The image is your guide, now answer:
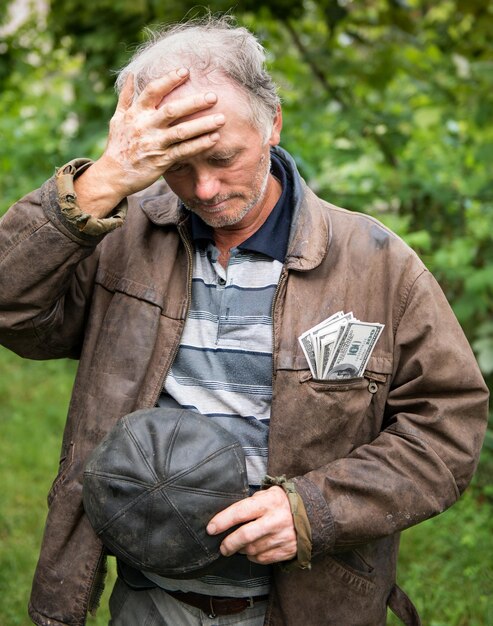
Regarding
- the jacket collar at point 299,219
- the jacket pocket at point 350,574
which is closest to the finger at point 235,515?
the jacket pocket at point 350,574

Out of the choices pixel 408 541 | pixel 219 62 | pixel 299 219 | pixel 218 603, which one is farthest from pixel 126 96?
pixel 408 541

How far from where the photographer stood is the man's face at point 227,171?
2311mm

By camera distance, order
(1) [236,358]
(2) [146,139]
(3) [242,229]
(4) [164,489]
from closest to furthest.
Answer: (4) [164,489] < (2) [146,139] < (1) [236,358] < (3) [242,229]

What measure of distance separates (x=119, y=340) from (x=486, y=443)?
346 cm

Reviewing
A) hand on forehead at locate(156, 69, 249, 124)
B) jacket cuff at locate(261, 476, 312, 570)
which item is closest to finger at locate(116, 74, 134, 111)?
hand on forehead at locate(156, 69, 249, 124)

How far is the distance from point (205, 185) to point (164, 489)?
847 mm

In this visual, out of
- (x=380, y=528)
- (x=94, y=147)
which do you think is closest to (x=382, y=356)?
(x=380, y=528)

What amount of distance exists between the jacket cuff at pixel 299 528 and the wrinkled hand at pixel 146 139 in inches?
35.2

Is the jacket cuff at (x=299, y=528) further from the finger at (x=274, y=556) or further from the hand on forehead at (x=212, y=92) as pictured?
the hand on forehead at (x=212, y=92)

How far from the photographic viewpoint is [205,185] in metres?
2.35

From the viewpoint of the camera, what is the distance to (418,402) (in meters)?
2.39

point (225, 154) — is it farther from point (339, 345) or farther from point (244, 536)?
point (244, 536)

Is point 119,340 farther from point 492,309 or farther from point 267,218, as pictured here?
point 492,309

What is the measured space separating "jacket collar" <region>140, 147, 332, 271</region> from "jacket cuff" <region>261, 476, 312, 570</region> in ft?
2.02
